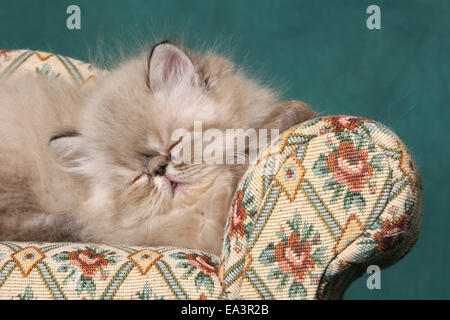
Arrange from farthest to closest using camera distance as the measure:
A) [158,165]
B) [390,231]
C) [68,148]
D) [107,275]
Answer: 1. [68,148]
2. [158,165]
3. [107,275]
4. [390,231]

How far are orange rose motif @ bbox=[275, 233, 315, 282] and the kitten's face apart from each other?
458 mm

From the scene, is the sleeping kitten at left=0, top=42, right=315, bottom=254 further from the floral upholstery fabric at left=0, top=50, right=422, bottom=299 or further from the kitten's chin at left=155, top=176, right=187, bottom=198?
the floral upholstery fabric at left=0, top=50, right=422, bottom=299

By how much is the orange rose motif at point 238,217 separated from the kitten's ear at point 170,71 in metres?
0.56

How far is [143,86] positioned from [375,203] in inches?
32.5

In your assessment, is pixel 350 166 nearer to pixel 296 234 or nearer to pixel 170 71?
pixel 296 234

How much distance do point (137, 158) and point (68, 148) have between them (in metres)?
0.27

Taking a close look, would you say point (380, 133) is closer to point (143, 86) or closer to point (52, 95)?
point (143, 86)

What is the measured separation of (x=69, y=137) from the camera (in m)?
1.52

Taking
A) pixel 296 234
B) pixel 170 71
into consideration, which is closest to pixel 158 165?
pixel 170 71

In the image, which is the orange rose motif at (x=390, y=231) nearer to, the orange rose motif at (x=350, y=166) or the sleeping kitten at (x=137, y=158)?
the orange rose motif at (x=350, y=166)

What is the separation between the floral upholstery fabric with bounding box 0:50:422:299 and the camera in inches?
36.6

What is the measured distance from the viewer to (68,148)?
1.55 meters

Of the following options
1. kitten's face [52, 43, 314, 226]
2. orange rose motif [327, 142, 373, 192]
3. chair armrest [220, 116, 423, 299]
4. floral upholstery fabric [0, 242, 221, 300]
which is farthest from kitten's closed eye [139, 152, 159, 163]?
orange rose motif [327, 142, 373, 192]
